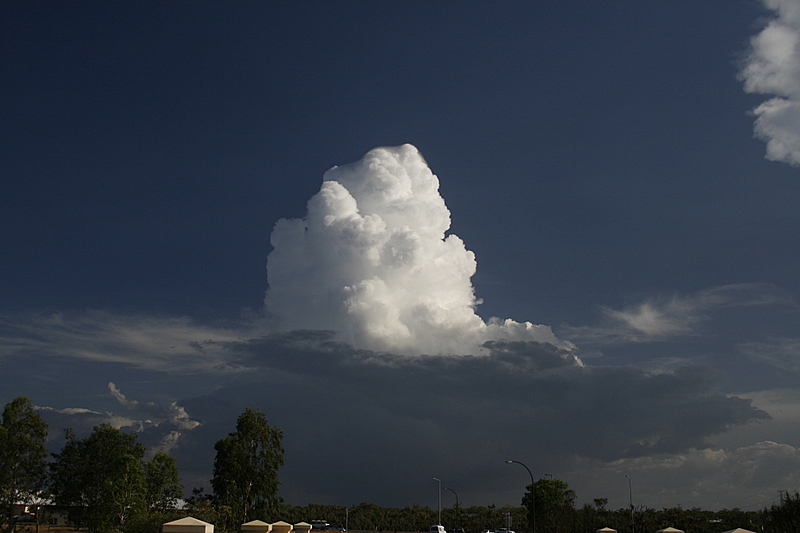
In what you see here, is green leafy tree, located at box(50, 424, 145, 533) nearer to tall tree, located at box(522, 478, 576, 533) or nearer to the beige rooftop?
the beige rooftop

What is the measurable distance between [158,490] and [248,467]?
10166 mm

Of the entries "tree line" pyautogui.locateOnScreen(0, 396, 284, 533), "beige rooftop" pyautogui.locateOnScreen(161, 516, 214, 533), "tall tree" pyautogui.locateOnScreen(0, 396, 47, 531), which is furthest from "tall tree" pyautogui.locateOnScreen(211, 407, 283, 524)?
"beige rooftop" pyautogui.locateOnScreen(161, 516, 214, 533)

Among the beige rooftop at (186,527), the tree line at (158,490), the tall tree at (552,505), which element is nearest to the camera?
the beige rooftop at (186,527)

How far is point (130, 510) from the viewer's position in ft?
201

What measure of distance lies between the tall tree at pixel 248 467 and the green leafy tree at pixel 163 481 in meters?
4.48

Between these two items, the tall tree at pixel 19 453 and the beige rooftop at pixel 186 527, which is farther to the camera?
the tall tree at pixel 19 453

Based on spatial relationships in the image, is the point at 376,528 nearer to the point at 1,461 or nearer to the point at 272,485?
the point at 272,485

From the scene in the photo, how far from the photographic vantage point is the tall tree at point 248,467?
77875 mm

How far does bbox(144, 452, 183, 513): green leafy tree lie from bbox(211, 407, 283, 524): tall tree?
14.7 feet

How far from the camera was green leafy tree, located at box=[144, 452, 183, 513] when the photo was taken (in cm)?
7488

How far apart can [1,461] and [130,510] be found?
1790 cm

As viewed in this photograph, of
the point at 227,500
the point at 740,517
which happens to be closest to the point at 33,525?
the point at 227,500

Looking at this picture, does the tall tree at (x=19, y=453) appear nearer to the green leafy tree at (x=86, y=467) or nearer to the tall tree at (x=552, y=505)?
the green leafy tree at (x=86, y=467)

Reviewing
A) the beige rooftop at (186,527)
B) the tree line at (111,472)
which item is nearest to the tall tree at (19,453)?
the tree line at (111,472)
